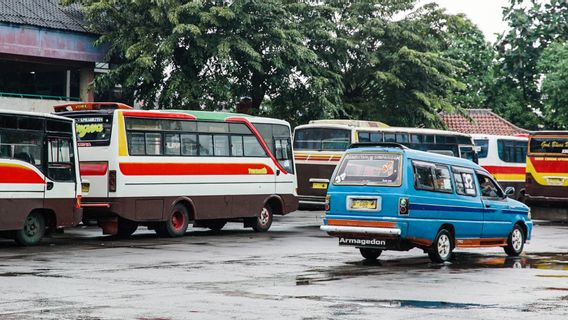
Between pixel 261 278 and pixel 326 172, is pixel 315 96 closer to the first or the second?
pixel 326 172

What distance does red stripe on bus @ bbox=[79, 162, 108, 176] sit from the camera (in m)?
23.6

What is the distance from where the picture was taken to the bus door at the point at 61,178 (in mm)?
22172

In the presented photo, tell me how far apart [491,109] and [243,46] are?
34.1m

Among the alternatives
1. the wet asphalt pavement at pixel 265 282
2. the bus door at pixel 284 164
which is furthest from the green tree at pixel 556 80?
the wet asphalt pavement at pixel 265 282

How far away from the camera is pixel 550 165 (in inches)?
1346

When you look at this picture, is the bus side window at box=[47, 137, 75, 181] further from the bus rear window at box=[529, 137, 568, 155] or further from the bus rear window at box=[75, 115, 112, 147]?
the bus rear window at box=[529, 137, 568, 155]

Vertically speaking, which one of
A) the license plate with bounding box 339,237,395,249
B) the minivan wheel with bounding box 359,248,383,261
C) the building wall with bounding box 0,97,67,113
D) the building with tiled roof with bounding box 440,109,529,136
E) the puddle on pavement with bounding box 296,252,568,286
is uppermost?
the building with tiled roof with bounding box 440,109,529,136

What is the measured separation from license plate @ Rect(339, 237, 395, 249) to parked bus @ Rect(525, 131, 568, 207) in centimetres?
1734

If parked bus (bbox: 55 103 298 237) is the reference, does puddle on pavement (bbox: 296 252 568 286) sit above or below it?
below

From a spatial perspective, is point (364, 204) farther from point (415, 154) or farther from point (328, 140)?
point (328, 140)

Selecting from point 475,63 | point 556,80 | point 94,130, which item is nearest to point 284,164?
point 94,130

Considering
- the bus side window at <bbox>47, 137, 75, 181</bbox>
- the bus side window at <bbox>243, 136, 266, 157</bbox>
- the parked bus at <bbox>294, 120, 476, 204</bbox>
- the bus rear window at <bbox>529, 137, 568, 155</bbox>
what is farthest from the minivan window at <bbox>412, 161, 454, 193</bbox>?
the bus rear window at <bbox>529, 137, 568, 155</bbox>

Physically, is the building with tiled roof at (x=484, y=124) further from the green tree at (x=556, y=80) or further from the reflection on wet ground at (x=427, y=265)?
the reflection on wet ground at (x=427, y=265)

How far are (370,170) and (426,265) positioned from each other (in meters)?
1.89
